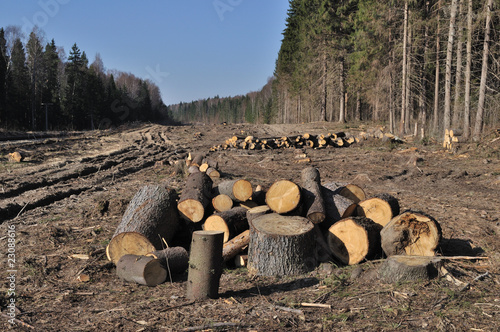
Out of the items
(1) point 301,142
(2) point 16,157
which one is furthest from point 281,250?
(1) point 301,142

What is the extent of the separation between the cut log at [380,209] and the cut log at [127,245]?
11.0ft

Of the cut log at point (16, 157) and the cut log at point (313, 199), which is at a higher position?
the cut log at point (16, 157)

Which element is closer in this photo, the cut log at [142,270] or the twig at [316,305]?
the twig at [316,305]

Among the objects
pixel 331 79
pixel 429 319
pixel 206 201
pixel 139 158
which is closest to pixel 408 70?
pixel 331 79

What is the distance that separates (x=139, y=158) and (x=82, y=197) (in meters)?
7.66

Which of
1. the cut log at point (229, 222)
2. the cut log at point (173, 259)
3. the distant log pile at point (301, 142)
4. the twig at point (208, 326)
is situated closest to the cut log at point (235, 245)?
the cut log at point (229, 222)

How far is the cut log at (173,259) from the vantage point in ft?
16.1

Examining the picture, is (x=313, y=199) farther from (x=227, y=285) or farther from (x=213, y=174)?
(x=213, y=174)

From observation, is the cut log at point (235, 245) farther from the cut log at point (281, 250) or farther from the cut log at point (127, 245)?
the cut log at point (127, 245)

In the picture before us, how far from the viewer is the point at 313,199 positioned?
575cm

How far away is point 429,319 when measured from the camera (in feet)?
11.0

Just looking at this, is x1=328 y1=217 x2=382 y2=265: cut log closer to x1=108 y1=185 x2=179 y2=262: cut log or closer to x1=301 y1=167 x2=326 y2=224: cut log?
x1=301 y1=167 x2=326 y2=224: cut log

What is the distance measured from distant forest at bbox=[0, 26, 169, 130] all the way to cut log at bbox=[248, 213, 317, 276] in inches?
1507

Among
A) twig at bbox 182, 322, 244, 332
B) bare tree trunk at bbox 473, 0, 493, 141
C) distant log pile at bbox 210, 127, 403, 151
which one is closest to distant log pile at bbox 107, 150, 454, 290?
twig at bbox 182, 322, 244, 332
